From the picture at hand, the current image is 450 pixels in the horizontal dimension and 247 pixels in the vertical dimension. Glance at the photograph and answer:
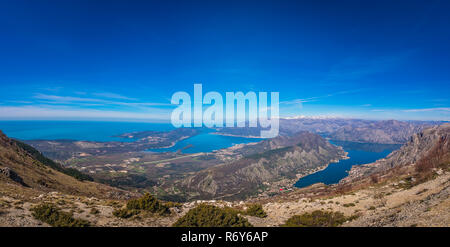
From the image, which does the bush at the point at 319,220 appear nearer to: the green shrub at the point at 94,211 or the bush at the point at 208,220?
the bush at the point at 208,220

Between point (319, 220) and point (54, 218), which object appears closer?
point (54, 218)

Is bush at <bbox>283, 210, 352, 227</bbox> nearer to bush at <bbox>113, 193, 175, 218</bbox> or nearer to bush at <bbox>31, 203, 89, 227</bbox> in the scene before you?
bush at <bbox>113, 193, 175, 218</bbox>

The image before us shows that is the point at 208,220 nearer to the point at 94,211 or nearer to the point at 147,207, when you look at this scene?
the point at 147,207

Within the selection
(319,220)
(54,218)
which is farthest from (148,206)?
(319,220)

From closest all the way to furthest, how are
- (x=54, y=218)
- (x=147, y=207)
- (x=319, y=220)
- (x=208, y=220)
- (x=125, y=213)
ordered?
(x=54, y=218), (x=208, y=220), (x=125, y=213), (x=319, y=220), (x=147, y=207)

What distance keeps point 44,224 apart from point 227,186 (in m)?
153

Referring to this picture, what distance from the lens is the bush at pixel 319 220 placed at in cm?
1570

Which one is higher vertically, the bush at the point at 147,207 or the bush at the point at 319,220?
the bush at the point at 147,207

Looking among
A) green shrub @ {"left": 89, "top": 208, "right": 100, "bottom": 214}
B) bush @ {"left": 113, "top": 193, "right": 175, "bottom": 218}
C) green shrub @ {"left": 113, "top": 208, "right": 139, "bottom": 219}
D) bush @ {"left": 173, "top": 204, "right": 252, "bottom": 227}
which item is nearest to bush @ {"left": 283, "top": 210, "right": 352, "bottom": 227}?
bush @ {"left": 173, "top": 204, "right": 252, "bottom": 227}

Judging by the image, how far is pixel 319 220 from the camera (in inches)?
638

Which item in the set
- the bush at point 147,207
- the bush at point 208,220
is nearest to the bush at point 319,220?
the bush at point 208,220
